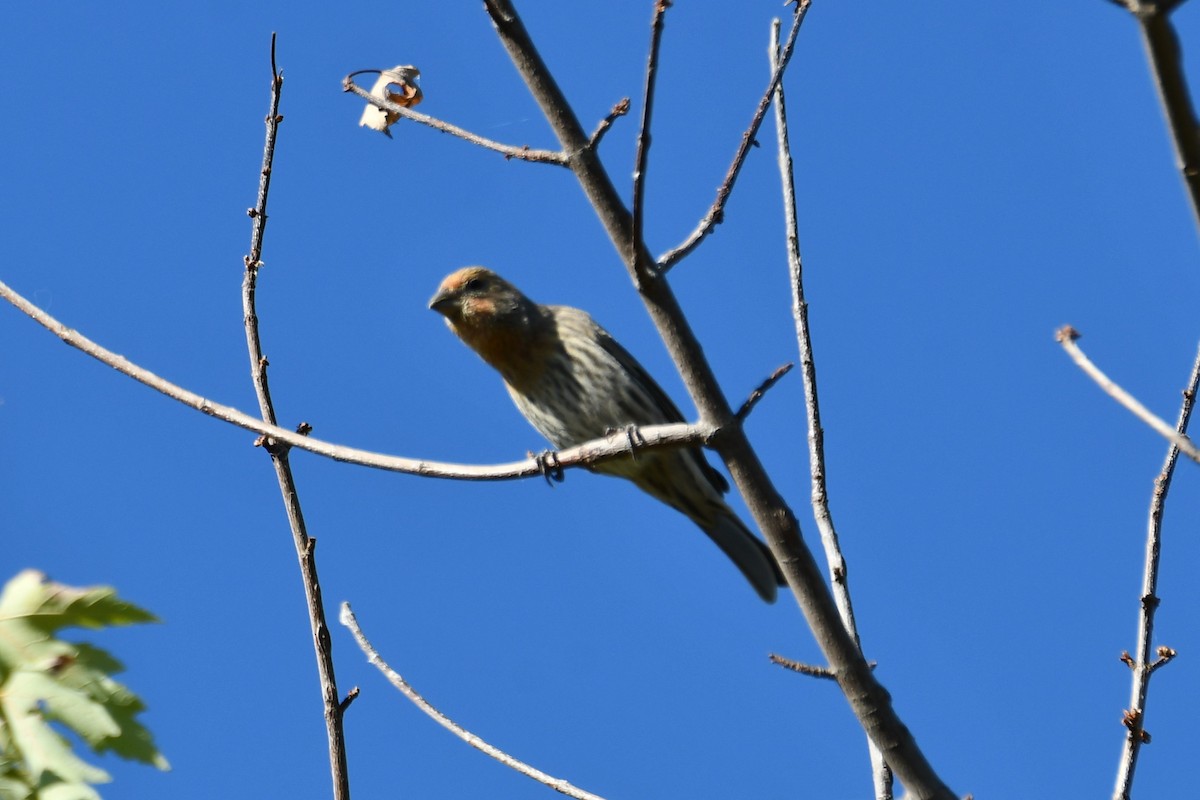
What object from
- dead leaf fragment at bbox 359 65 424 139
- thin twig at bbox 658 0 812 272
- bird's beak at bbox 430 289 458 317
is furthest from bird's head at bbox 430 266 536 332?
thin twig at bbox 658 0 812 272

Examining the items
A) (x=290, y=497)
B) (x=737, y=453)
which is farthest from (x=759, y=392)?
(x=290, y=497)

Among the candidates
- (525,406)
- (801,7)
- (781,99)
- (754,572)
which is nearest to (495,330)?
(525,406)

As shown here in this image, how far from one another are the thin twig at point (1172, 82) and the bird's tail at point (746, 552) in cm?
523

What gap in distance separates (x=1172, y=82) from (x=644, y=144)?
4.33ft

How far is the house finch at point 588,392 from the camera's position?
7168 mm

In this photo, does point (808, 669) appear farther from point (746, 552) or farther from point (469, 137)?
point (746, 552)

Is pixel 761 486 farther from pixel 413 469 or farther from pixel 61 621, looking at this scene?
pixel 61 621

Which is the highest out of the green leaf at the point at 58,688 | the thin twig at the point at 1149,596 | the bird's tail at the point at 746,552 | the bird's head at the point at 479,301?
the bird's head at the point at 479,301

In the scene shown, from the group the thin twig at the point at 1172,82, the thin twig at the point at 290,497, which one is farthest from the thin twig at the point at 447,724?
the thin twig at the point at 1172,82

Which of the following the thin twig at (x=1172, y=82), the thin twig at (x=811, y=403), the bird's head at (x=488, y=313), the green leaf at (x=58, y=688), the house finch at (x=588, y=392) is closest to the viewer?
the thin twig at (x=1172, y=82)

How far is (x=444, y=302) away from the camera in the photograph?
7707 millimetres

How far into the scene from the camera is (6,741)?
2697 mm

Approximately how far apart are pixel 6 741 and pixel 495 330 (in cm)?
491

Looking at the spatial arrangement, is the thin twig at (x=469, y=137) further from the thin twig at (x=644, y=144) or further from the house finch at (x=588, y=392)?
the house finch at (x=588, y=392)
